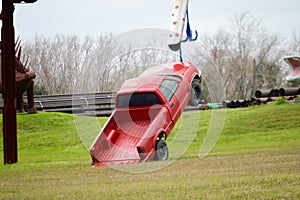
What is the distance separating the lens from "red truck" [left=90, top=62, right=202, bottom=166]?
10.9 m

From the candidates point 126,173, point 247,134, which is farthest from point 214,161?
point 247,134

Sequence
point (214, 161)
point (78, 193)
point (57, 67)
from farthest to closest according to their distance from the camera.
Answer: point (57, 67), point (214, 161), point (78, 193)

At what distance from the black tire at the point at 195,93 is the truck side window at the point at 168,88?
70cm

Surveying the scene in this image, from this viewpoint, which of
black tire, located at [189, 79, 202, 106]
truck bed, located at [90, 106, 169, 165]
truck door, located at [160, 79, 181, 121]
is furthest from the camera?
black tire, located at [189, 79, 202, 106]

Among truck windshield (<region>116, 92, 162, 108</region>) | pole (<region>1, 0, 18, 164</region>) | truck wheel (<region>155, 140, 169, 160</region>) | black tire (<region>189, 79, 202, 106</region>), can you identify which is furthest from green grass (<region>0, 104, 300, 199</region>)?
truck windshield (<region>116, 92, 162, 108</region>)

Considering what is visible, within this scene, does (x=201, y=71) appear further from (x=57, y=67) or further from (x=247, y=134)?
(x=57, y=67)

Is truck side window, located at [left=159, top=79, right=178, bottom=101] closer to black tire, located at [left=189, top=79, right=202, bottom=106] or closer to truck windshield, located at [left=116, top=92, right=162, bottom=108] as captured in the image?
truck windshield, located at [left=116, top=92, right=162, bottom=108]

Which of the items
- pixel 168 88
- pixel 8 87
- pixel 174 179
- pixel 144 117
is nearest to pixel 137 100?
pixel 144 117

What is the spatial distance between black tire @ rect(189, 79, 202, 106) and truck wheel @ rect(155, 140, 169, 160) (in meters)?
1.86

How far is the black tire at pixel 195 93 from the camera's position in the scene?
12.7 m

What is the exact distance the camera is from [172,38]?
11172 millimetres

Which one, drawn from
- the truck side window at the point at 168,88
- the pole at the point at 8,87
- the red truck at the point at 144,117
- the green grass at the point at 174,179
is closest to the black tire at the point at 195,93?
the red truck at the point at 144,117

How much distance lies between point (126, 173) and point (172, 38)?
3.25 meters

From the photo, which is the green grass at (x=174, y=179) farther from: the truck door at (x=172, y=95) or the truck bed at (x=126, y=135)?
the truck door at (x=172, y=95)
